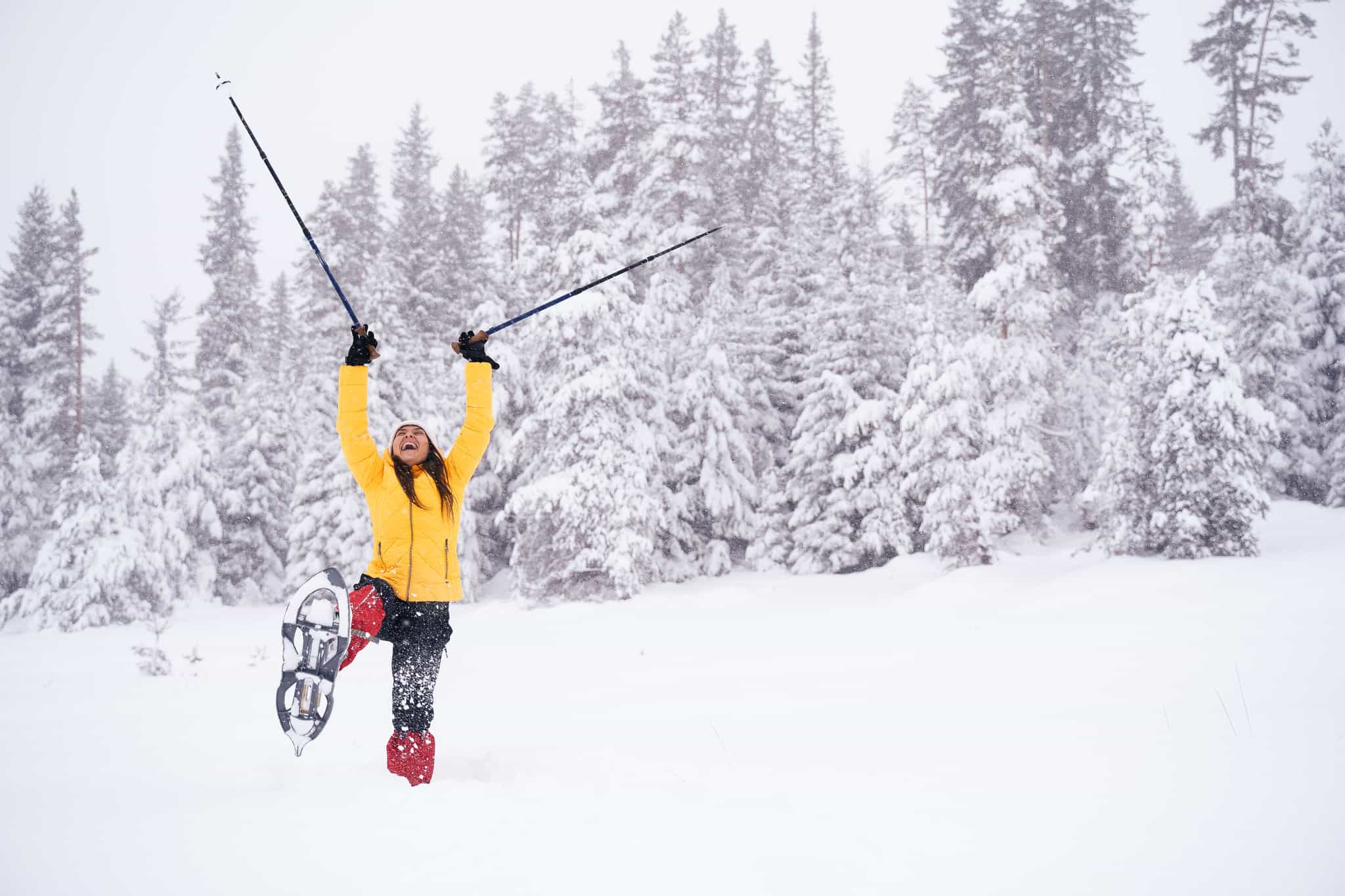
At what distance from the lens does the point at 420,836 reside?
302 centimetres

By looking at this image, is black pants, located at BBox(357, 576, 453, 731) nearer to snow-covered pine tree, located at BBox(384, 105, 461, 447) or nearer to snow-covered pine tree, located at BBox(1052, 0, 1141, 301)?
snow-covered pine tree, located at BBox(384, 105, 461, 447)

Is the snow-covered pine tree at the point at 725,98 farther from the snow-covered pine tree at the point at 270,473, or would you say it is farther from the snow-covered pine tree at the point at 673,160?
the snow-covered pine tree at the point at 270,473

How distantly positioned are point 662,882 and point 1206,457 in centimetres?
1418

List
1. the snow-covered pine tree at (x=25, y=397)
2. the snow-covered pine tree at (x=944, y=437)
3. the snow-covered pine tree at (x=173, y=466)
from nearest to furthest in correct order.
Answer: the snow-covered pine tree at (x=944, y=437) → the snow-covered pine tree at (x=173, y=466) → the snow-covered pine tree at (x=25, y=397)

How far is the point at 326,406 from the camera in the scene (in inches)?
910

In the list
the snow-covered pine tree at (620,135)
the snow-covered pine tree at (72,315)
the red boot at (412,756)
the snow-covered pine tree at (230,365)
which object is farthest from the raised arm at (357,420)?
the snow-covered pine tree at (72,315)

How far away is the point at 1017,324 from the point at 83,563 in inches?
981

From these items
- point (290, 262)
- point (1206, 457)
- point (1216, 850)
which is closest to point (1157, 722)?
point (1216, 850)

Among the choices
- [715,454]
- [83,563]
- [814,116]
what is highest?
[814,116]

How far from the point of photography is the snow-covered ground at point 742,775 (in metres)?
2.80

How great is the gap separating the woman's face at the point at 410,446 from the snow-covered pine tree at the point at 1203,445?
45.2 ft

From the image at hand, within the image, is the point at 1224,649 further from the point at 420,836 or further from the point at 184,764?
the point at 184,764

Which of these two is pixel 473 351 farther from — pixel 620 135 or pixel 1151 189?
pixel 620 135

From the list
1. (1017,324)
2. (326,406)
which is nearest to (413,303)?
(326,406)
